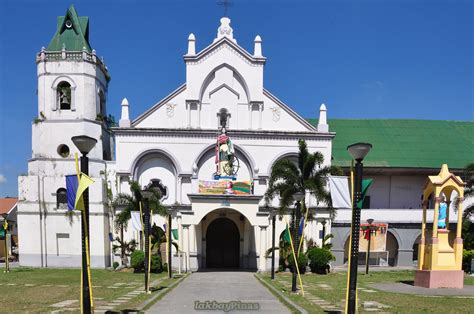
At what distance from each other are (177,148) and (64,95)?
9.50 meters

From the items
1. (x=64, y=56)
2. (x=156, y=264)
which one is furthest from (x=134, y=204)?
(x=64, y=56)

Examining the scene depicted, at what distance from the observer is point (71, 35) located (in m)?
29.5

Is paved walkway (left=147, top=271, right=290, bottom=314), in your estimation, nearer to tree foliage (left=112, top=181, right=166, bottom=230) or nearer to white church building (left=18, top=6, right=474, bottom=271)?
tree foliage (left=112, top=181, right=166, bottom=230)

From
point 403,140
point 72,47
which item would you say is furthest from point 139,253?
point 403,140

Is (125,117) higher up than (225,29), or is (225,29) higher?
(225,29)

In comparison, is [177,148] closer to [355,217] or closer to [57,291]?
[57,291]

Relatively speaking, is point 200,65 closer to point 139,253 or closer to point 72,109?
point 72,109

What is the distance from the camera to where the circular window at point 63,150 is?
28031mm

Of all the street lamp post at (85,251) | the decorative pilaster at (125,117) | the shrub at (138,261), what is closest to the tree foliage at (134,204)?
the shrub at (138,261)

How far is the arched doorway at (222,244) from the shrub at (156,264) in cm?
542

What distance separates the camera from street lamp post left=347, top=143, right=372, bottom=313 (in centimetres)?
851

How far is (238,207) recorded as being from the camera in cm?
2469

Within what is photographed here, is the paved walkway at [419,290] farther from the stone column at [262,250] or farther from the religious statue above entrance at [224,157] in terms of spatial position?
the religious statue above entrance at [224,157]

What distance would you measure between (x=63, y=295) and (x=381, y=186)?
2516 centimetres
